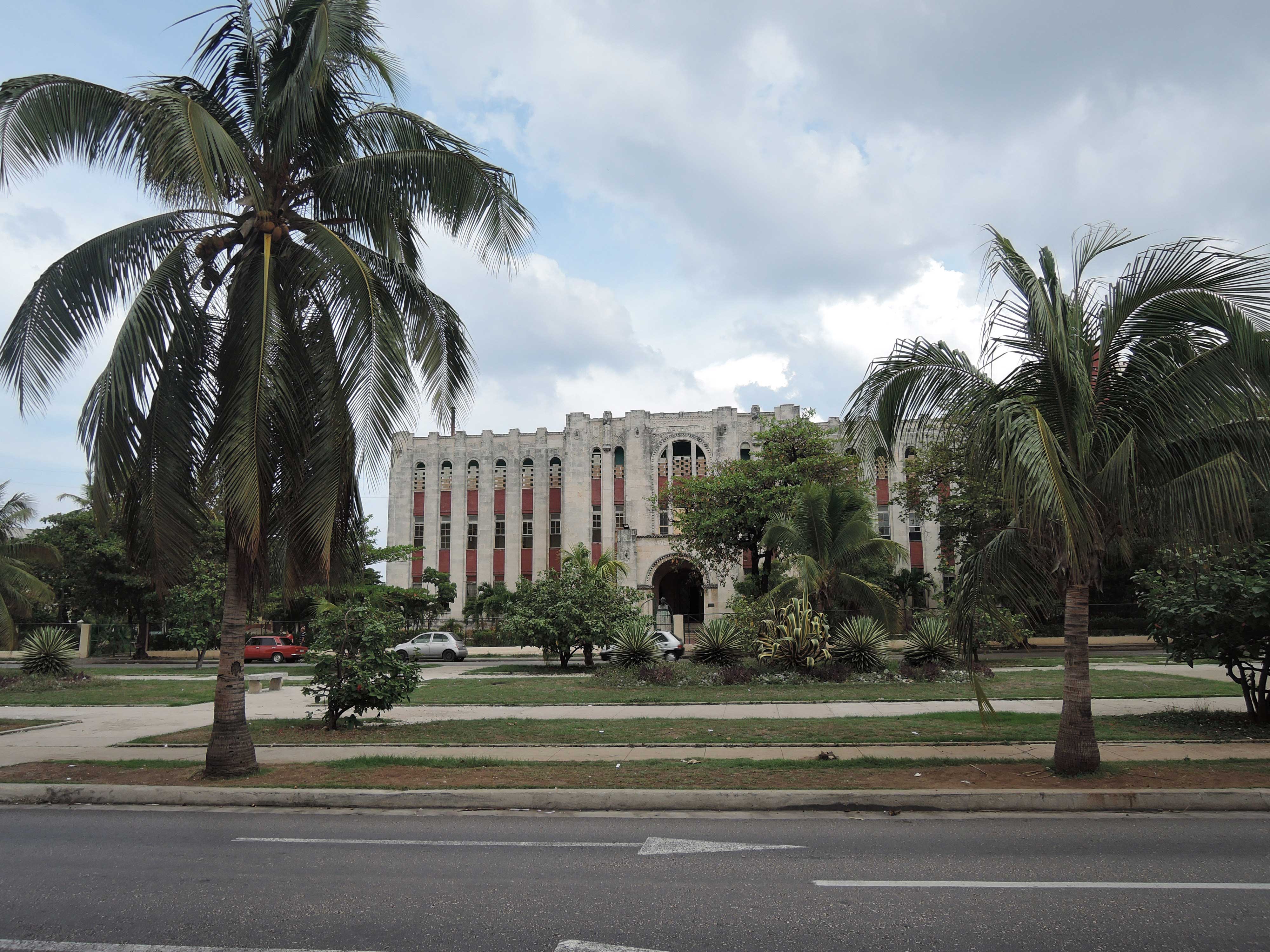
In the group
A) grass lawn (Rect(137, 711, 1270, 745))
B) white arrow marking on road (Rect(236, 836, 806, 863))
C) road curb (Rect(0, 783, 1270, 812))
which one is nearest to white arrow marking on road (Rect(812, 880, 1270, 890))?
white arrow marking on road (Rect(236, 836, 806, 863))

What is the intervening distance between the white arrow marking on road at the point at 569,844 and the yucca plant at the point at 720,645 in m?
13.8

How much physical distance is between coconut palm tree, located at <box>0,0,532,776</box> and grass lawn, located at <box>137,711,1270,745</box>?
9.59 ft

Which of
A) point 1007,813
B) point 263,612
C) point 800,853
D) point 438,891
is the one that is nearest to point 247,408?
point 438,891

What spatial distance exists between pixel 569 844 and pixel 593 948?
254 centimetres

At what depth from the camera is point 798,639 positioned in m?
19.2

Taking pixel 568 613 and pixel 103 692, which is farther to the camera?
pixel 568 613

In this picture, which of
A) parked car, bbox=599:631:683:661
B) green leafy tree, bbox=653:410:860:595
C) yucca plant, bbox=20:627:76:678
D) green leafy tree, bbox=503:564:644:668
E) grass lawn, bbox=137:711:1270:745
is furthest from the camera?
green leafy tree, bbox=653:410:860:595

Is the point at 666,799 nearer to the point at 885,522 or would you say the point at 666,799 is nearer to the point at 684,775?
the point at 684,775

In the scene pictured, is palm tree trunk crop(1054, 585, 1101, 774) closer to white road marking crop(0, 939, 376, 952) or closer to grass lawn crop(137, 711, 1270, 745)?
grass lawn crop(137, 711, 1270, 745)

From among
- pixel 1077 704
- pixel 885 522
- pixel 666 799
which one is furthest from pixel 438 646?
pixel 1077 704

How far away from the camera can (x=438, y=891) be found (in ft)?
19.0

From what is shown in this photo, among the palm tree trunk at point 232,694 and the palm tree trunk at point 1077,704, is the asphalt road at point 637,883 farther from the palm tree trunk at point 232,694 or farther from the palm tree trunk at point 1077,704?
the palm tree trunk at point 232,694

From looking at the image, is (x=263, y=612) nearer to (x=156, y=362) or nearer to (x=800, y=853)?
(x=156, y=362)

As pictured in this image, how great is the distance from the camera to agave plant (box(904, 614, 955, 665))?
19.4 meters
